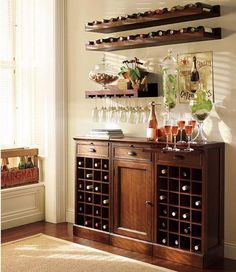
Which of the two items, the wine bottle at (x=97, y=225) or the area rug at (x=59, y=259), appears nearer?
the area rug at (x=59, y=259)

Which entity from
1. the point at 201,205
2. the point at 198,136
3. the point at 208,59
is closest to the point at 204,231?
the point at 201,205

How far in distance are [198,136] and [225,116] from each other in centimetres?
33

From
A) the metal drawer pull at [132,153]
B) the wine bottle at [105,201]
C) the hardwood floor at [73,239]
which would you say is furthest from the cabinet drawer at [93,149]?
the hardwood floor at [73,239]

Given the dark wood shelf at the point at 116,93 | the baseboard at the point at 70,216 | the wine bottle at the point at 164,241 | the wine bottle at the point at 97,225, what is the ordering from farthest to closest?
the baseboard at the point at 70,216
the wine bottle at the point at 97,225
the dark wood shelf at the point at 116,93
the wine bottle at the point at 164,241

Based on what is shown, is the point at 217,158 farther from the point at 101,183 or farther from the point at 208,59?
the point at 101,183

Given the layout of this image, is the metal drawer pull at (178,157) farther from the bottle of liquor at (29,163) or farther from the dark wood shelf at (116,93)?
the bottle of liquor at (29,163)

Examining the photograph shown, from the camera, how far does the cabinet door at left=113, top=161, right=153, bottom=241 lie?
399 cm

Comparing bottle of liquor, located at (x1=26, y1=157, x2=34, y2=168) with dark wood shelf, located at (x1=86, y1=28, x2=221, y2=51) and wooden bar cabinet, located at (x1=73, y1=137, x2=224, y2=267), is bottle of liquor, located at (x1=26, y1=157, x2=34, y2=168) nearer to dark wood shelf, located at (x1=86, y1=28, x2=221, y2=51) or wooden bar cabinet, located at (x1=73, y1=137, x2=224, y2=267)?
wooden bar cabinet, located at (x1=73, y1=137, x2=224, y2=267)

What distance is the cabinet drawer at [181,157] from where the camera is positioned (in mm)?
3615

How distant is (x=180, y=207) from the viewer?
377cm

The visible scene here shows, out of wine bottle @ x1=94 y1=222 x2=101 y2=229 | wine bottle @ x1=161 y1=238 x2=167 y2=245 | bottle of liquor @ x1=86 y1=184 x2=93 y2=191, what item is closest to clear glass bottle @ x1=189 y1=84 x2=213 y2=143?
wine bottle @ x1=161 y1=238 x2=167 y2=245

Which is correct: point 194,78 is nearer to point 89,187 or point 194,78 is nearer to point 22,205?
point 89,187

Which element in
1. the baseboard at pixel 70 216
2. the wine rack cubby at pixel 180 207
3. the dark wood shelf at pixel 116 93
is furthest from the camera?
the baseboard at pixel 70 216

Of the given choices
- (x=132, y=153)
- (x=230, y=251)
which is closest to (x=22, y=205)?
(x=132, y=153)
